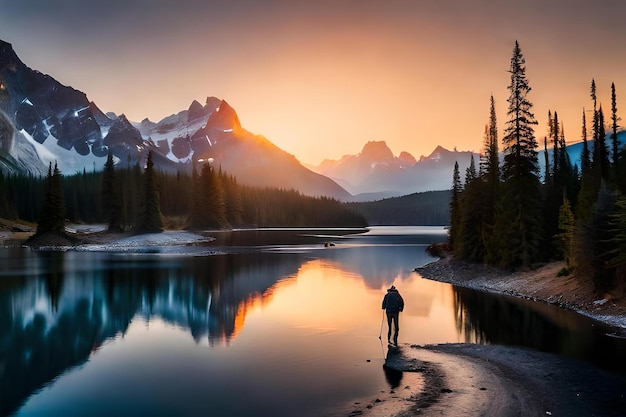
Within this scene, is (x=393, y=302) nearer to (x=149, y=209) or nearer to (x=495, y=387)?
(x=495, y=387)

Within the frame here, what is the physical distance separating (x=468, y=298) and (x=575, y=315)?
389 inches

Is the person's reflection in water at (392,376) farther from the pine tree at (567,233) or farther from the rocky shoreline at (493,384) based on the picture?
the pine tree at (567,233)

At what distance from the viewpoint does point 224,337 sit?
2736cm

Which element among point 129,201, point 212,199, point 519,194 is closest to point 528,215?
point 519,194

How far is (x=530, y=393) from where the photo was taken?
17.2 metres

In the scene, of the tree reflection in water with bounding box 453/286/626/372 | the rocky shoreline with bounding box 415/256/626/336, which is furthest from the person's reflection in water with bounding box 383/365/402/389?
the rocky shoreline with bounding box 415/256/626/336

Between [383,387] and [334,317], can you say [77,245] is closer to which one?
[334,317]

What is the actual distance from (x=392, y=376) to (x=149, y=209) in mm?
108383

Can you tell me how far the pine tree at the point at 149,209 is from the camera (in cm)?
11862

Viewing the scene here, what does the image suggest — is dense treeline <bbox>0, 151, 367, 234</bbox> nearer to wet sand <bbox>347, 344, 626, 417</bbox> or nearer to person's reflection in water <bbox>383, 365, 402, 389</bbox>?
person's reflection in water <bbox>383, 365, 402, 389</bbox>

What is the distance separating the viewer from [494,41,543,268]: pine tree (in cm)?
5025

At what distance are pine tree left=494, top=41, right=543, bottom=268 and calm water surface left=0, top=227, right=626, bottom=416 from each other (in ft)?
27.3

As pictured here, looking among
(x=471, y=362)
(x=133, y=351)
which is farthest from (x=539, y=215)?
(x=133, y=351)

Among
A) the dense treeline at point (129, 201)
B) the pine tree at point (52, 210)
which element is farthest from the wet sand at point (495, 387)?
the dense treeline at point (129, 201)
